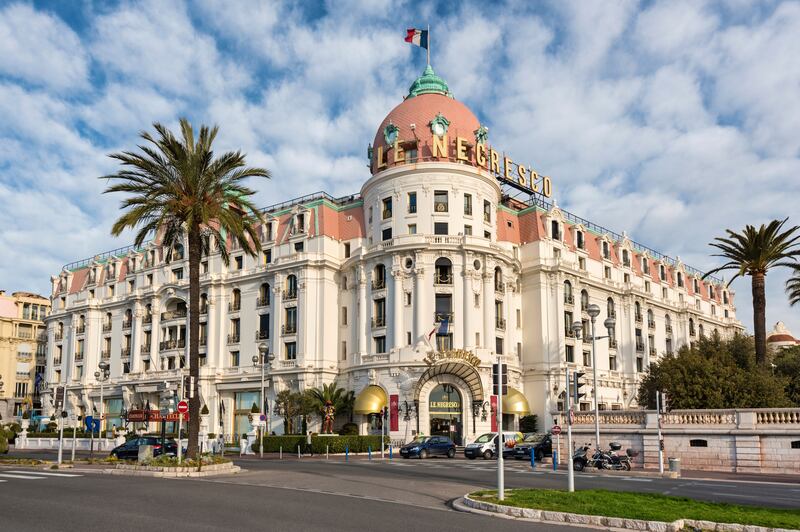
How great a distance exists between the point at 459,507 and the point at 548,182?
5882cm

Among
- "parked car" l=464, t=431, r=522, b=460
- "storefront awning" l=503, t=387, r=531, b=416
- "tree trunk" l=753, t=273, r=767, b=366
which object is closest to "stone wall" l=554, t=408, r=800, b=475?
"parked car" l=464, t=431, r=522, b=460

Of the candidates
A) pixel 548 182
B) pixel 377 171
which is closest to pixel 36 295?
pixel 377 171

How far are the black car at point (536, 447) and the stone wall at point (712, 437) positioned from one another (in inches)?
244

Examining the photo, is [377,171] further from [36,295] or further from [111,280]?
[36,295]

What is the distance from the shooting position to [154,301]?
3000 inches

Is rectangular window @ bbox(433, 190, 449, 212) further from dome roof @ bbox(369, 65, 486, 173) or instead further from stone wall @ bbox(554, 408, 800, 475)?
stone wall @ bbox(554, 408, 800, 475)

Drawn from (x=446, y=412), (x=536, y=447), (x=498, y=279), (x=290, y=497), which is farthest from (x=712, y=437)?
(x=498, y=279)

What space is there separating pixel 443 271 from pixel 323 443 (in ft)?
56.3

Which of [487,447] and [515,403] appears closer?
[487,447]

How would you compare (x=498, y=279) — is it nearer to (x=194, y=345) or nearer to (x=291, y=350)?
(x=291, y=350)

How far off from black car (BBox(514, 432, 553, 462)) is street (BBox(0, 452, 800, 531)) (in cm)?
1385

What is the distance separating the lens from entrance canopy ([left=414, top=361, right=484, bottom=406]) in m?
55.7

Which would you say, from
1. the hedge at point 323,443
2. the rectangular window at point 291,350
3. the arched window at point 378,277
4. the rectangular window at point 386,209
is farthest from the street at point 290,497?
the rectangular window at point 291,350

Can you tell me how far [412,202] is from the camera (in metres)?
60.0
